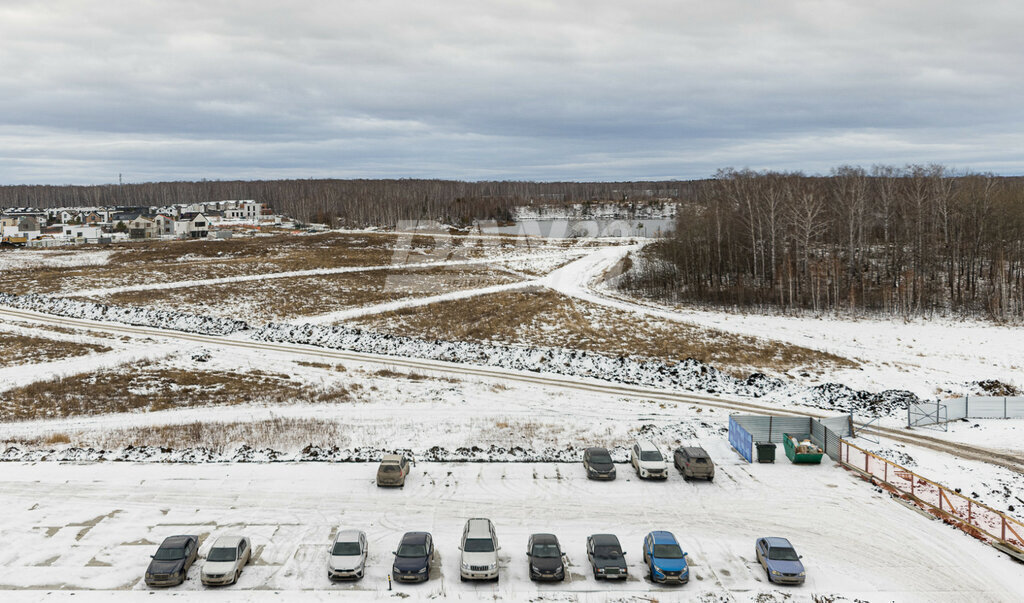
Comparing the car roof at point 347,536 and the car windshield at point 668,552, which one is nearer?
the car windshield at point 668,552

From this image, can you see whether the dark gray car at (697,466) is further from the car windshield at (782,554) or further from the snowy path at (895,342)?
the snowy path at (895,342)

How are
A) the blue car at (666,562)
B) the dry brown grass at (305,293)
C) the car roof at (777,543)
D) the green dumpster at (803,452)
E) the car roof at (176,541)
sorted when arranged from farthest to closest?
the dry brown grass at (305,293), the green dumpster at (803,452), the car roof at (777,543), the car roof at (176,541), the blue car at (666,562)

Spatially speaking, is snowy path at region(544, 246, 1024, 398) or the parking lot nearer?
the parking lot

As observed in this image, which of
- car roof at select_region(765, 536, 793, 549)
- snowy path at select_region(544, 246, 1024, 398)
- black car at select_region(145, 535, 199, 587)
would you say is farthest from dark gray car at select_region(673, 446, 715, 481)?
snowy path at select_region(544, 246, 1024, 398)

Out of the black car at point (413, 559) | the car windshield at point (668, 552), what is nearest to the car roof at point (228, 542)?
the black car at point (413, 559)

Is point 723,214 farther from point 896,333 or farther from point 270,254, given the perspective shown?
point 270,254

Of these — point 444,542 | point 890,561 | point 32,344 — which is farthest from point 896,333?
point 32,344

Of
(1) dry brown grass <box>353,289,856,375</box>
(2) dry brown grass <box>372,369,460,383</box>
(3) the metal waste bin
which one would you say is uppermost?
(1) dry brown grass <box>353,289,856,375</box>

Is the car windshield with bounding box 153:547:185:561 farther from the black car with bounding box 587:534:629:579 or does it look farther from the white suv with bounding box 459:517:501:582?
the black car with bounding box 587:534:629:579
